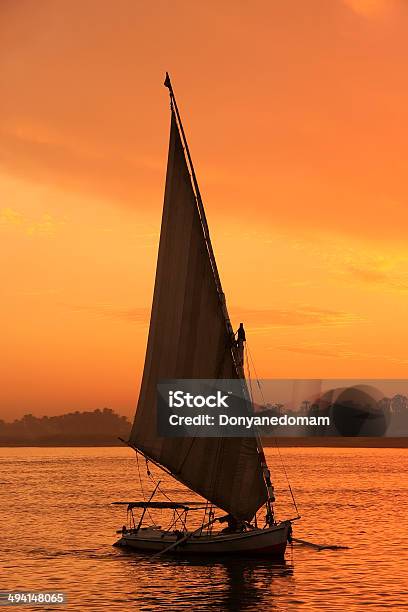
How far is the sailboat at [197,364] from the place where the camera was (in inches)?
2057

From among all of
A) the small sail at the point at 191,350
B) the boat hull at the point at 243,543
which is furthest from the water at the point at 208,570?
the small sail at the point at 191,350

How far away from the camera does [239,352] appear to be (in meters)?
52.2

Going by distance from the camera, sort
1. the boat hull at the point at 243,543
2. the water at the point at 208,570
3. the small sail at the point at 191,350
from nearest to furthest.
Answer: the water at the point at 208,570 < the boat hull at the point at 243,543 < the small sail at the point at 191,350

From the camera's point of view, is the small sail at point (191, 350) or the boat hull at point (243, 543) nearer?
the boat hull at point (243, 543)

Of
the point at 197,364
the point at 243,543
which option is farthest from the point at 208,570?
the point at 197,364

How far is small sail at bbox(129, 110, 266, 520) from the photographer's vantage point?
172ft

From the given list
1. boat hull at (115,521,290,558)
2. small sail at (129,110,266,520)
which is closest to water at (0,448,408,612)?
boat hull at (115,521,290,558)

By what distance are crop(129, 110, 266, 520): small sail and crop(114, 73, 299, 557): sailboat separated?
0.05 m

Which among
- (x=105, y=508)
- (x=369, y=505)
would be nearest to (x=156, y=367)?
(x=105, y=508)

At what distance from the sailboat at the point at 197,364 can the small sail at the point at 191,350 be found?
0.17 feet

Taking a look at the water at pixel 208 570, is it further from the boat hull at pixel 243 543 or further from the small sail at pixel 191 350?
the small sail at pixel 191 350

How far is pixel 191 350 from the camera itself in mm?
53062

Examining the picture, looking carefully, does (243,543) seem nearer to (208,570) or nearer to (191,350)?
(208,570)

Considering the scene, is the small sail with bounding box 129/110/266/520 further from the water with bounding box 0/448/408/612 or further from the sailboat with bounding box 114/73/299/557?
the water with bounding box 0/448/408/612
